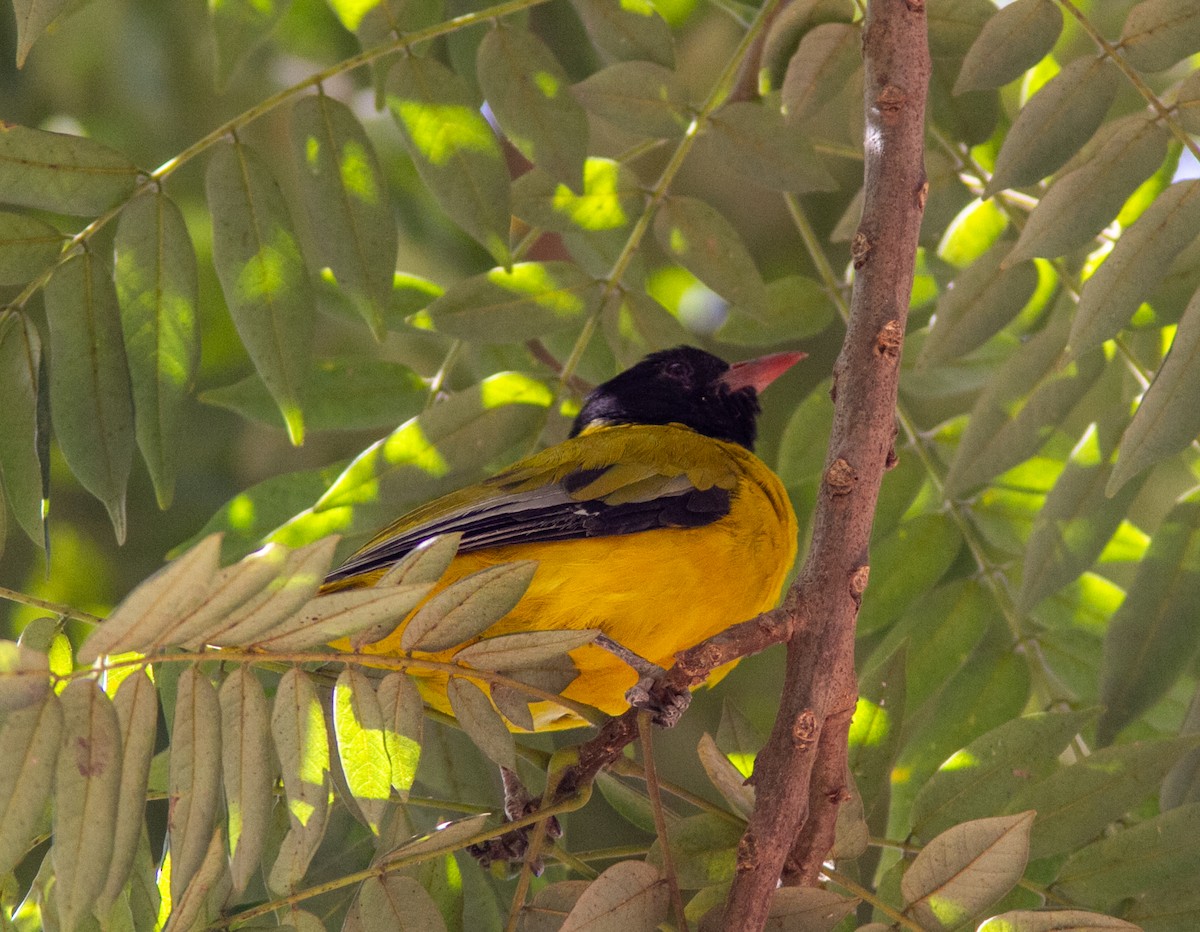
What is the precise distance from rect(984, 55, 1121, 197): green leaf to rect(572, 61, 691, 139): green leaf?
836 mm

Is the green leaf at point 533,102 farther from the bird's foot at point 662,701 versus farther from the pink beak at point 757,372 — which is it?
the pink beak at point 757,372

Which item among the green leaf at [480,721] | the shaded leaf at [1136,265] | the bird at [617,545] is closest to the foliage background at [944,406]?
the shaded leaf at [1136,265]

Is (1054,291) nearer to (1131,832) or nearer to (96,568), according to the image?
(1131,832)

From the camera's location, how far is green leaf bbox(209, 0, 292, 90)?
2.79 meters

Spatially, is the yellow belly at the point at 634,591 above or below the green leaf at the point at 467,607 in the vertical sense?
below

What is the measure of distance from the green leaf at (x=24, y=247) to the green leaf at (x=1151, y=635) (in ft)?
7.30

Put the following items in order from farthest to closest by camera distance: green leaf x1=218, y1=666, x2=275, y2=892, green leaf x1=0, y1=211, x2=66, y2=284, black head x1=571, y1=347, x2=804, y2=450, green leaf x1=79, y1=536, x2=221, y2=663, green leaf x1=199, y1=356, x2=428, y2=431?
black head x1=571, y1=347, x2=804, y2=450 → green leaf x1=199, y1=356, x2=428, y2=431 → green leaf x1=0, y1=211, x2=66, y2=284 → green leaf x1=218, y1=666, x2=275, y2=892 → green leaf x1=79, y1=536, x2=221, y2=663

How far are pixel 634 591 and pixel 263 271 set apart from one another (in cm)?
106

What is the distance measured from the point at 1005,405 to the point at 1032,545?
0.33m

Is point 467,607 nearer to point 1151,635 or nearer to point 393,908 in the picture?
point 393,908

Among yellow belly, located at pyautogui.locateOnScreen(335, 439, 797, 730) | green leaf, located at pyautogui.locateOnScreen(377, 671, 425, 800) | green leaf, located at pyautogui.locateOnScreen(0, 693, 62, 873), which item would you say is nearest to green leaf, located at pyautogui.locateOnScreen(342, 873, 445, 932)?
green leaf, located at pyautogui.locateOnScreen(377, 671, 425, 800)

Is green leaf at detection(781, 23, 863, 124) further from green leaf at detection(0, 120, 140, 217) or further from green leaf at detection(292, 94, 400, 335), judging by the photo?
green leaf at detection(0, 120, 140, 217)

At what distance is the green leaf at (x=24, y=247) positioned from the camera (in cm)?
259

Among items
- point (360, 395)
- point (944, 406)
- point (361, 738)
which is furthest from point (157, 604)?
point (944, 406)
